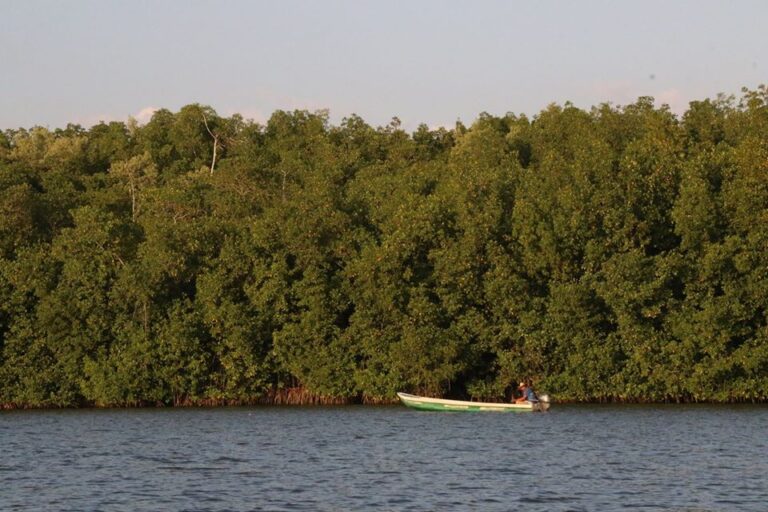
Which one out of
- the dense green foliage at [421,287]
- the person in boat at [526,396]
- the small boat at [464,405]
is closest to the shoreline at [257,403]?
the dense green foliage at [421,287]

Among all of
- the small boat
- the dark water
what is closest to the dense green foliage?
the small boat

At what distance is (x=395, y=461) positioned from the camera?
1569 inches

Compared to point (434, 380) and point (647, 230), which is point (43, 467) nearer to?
point (434, 380)

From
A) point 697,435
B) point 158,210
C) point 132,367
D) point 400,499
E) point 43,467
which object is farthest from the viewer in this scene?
point 158,210

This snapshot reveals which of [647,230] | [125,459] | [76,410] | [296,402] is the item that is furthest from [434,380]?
[125,459]

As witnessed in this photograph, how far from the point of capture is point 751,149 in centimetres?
6406

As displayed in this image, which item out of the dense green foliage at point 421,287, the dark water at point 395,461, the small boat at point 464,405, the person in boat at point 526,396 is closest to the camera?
the dark water at point 395,461

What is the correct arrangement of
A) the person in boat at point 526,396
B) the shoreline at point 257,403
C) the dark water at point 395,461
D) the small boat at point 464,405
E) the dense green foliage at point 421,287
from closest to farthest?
the dark water at point 395,461, the small boat at point 464,405, the person in boat at point 526,396, the dense green foliage at point 421,287, the shoreline at point 257,403

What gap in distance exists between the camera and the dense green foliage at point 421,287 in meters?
62.6

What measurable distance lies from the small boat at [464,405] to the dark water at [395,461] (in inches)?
29.1

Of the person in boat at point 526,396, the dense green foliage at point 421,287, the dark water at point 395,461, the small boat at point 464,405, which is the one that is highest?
the dense green foliage at point 421,287

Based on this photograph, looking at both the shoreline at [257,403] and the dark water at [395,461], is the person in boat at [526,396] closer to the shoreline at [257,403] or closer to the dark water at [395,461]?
the dark water at [395,461]

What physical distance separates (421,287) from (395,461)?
26903 mm

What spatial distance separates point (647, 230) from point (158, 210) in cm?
2689
